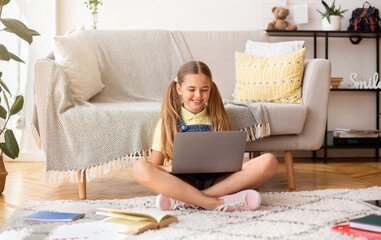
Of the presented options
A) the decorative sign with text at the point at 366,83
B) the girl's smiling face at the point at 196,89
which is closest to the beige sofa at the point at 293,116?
the girl's smiling face at the point at 196,89

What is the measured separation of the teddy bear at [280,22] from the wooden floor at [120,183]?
108 centimetres

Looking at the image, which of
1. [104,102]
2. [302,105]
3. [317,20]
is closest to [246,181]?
[302,105]

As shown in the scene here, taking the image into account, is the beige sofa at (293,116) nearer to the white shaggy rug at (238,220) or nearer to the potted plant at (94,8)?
the white shaggy rug at (238,220)

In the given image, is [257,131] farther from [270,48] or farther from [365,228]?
[365,228]

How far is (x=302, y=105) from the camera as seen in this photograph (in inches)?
97.7

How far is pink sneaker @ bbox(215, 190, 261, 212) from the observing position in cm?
185

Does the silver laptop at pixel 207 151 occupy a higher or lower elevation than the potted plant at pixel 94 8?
lower

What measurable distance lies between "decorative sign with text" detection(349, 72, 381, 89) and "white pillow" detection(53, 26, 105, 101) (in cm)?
215

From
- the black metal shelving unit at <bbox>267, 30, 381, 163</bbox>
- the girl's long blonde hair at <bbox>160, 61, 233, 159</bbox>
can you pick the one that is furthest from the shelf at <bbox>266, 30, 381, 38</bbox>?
the girl's long blonde hair at <bbox>160, 61, 233, 159</bbox>

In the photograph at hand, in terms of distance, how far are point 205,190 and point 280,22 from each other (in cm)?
218

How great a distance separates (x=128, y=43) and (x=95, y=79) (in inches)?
17.2

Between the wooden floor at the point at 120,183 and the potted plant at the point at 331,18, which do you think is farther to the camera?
the potted plant at the point at 331,18

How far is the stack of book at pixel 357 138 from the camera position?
3.67 m

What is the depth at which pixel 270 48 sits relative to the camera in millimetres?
2980
